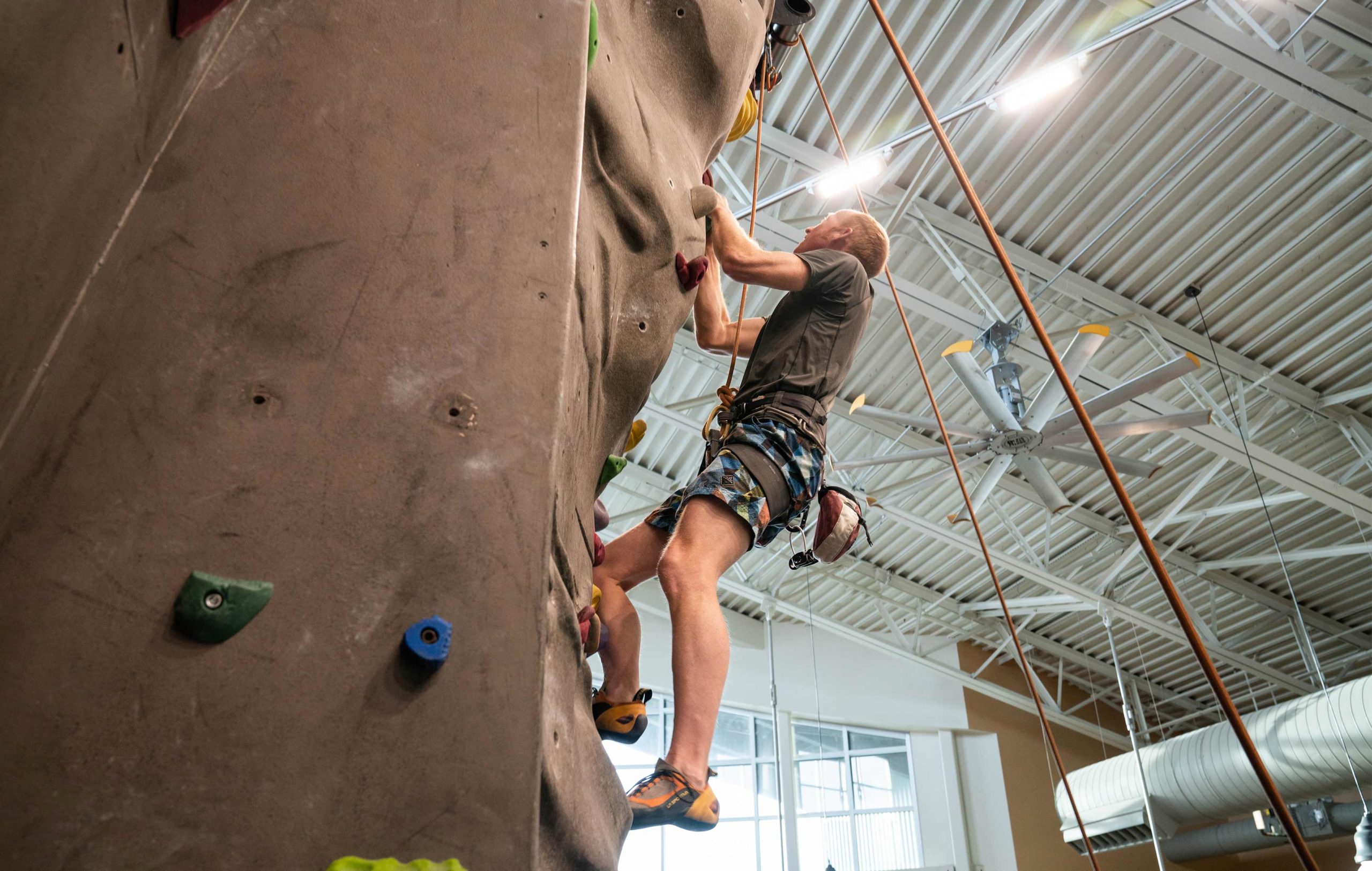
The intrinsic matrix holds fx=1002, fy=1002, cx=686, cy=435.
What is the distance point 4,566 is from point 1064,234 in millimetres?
9372

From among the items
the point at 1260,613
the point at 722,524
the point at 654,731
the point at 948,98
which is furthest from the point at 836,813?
the point at 722,524

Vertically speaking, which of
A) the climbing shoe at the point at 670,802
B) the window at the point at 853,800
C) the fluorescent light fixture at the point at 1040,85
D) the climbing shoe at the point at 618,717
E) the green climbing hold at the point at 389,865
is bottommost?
the green climbing hold at the point at 389,865

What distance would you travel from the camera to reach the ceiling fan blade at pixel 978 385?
6.64m

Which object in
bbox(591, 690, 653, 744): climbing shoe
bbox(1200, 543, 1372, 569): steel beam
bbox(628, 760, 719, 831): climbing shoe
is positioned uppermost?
bbox(1200, 543, 1372, 569): steel beam

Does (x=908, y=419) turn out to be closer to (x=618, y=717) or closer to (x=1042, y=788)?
(x=618, y=717)

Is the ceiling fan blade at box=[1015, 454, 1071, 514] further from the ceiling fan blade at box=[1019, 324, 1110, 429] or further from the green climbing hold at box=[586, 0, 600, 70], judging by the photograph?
the green climbing hold at box=[586, 0, 600, 70]

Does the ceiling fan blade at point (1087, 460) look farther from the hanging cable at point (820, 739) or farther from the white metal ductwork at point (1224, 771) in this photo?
the hanging cable at point (820, 739)

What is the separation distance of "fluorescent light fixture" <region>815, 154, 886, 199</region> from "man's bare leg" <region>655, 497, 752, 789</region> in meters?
6.14

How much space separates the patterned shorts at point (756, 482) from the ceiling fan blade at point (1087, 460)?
5.14 m

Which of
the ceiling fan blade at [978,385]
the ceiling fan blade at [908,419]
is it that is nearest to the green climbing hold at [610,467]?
the ceiling fan blade at [908,419]

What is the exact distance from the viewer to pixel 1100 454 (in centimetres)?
208

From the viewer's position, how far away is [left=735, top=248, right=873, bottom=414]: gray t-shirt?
2.57 m

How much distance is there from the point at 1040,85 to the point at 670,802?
634 cm

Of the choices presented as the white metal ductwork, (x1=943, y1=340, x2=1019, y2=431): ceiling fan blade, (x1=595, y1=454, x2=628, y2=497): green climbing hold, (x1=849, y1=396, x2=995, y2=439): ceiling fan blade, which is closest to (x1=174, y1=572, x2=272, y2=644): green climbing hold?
(x1=595, y1=454, x2=628, y2=497): green climbing hold
